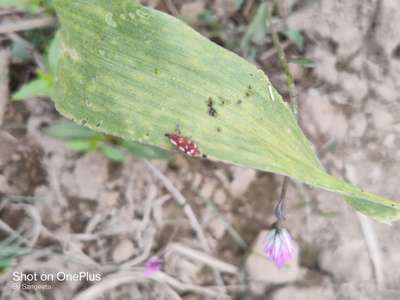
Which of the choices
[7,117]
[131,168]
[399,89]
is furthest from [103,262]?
[399,89]

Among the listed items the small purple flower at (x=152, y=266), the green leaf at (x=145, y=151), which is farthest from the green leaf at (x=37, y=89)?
the small purple flower at (x=152, y=266)

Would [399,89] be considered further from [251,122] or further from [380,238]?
[251,122]

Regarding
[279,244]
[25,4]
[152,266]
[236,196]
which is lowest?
[152,266]

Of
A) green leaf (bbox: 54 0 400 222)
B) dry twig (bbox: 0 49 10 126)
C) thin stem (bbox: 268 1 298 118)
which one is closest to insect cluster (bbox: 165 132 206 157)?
green leaf (bbox: 54 0 400 222)

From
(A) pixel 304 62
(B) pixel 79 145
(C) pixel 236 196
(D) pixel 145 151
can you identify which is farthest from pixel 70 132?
(A) pixel 304 62

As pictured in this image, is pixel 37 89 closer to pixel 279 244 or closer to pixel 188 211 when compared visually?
pixel 188 211
